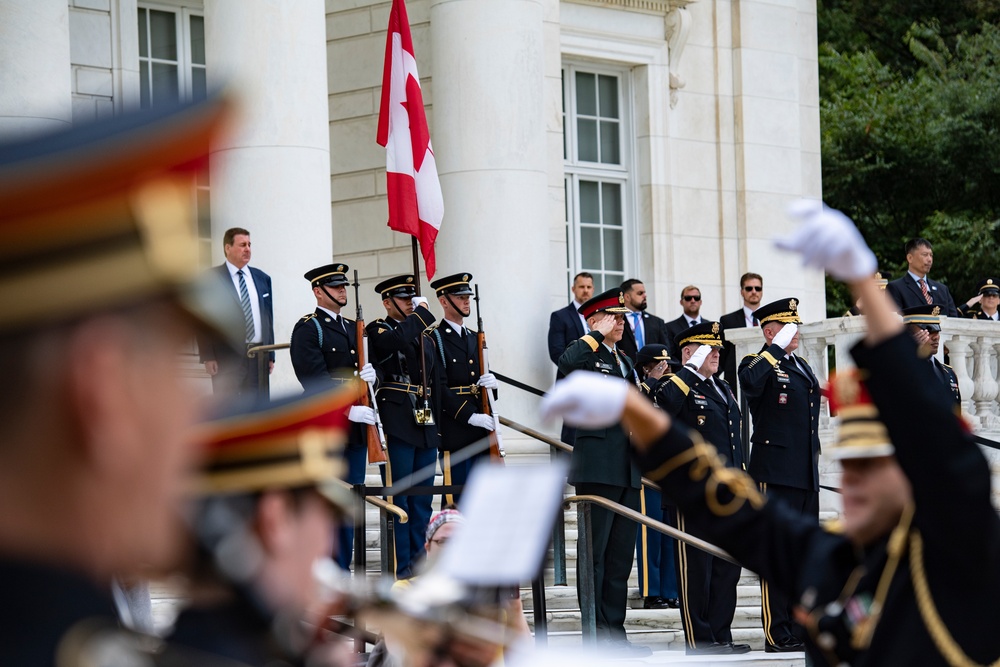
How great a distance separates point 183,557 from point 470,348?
10.9m

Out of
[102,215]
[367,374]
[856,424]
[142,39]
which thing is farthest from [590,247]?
[102,215]

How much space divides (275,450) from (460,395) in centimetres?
1015

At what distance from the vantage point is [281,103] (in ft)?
40.0

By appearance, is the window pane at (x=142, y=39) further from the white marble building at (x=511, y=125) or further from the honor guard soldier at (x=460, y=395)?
the honor guard soldier at (x=460, y=395)

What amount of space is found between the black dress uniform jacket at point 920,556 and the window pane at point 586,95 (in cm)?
1455

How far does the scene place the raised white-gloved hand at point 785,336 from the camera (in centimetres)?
1261

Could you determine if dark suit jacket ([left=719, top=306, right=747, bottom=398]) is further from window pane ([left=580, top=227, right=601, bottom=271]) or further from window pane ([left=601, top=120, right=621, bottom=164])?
window pane ([left=601, top=120, right=621, bottom=164])

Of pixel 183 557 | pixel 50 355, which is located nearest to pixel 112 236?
pixel 50 355

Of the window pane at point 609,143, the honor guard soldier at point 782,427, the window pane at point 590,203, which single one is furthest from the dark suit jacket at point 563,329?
the window pane at point 609,143

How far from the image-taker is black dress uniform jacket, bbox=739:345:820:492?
1230 cm

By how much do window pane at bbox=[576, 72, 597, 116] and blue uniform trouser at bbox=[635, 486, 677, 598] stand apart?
621 cm

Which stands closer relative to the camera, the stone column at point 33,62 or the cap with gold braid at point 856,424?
the cap with gold braid at point 856,424

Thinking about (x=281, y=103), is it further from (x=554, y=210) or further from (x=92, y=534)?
(x=92, y=534)

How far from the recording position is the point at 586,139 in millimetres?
17688
